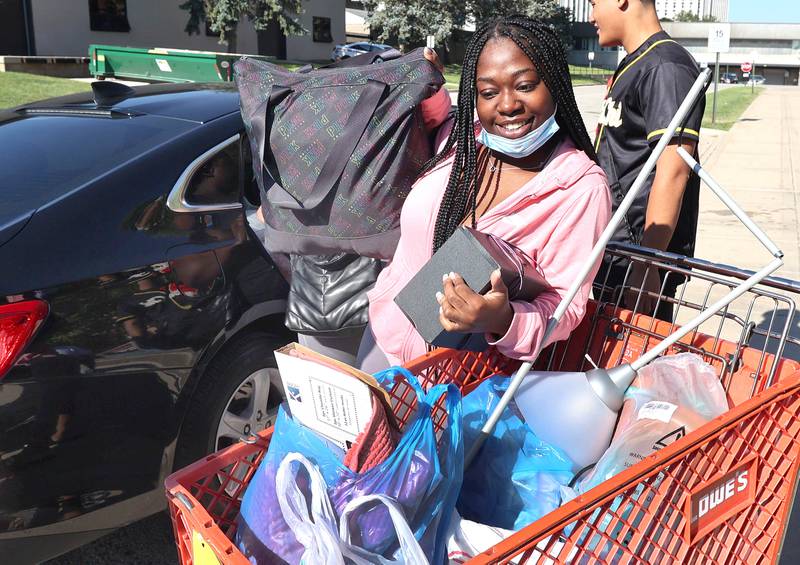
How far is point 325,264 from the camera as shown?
2.60 metres

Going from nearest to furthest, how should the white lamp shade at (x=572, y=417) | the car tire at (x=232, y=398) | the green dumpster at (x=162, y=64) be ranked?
1. the white lamp shade at (x=572, y=417)
2. the car tire at (x=232, y=398)
3. the green dumpster at (x=162, y=64)

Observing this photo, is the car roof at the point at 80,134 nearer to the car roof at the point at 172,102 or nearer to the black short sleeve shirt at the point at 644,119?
the car roof at the point at 172,102

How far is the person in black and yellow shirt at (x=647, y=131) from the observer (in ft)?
9.15

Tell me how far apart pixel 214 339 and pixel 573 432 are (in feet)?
4.59

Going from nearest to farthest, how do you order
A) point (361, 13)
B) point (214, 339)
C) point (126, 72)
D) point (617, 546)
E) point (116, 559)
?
point (617, 546) < point (214, 339) < point (116, 559) < point (126, 72) < point (361, 13)

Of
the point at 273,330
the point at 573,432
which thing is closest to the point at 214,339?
the point at 273,330

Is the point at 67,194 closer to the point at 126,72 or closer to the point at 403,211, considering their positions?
the point at 403,211

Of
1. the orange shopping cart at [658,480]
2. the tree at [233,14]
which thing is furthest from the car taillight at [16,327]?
the tree at [233,14]

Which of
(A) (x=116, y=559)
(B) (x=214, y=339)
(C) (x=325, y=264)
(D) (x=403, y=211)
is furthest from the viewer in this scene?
(A) (x=116, y=559)

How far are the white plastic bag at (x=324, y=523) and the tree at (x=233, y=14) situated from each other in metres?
34.3

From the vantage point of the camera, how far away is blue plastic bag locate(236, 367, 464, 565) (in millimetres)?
1653

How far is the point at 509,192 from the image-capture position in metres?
2.27

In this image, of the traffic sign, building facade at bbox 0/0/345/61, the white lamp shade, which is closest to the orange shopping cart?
the white lamp shade

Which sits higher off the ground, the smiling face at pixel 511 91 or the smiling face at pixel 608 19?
the smiling face at pixel 608 19
